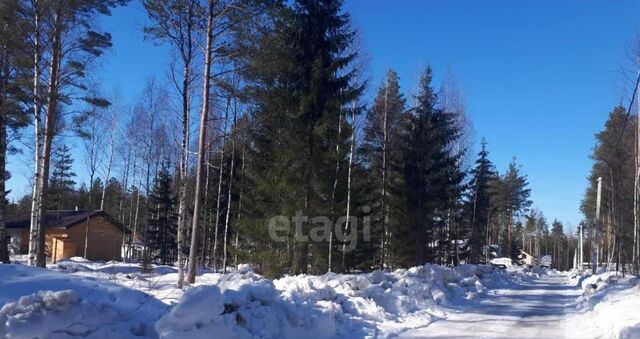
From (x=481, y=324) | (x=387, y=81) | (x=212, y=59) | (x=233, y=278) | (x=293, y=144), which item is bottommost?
(x=481, y=324)

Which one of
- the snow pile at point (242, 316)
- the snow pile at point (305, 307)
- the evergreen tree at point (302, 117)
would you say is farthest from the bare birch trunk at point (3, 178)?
the snow pile at point (242, 316)

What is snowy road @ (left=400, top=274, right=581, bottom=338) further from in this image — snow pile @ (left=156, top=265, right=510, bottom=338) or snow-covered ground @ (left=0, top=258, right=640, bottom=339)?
snow pile @ (left=156, top=265, right=510, bottom=338)

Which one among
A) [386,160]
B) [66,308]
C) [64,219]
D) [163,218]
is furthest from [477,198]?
[66,308]

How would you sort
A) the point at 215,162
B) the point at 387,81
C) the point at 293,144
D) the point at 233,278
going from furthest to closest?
the point at 215,162
the point at 387,81
the point at 293,144
the point at 233,278

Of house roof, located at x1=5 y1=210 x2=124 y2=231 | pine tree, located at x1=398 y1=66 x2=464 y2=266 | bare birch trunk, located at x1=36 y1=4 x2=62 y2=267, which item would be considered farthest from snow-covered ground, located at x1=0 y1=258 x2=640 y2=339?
house roof, located at x1=5 y1=210 x2=124 y2=231

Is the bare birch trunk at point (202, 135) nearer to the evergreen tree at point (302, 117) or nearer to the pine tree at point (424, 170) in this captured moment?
the evergreen tree at point (302, 117)

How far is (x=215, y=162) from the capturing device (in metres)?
33.8

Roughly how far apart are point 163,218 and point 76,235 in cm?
656

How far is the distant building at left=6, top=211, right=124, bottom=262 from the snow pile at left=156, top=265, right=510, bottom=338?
31497 millimetres

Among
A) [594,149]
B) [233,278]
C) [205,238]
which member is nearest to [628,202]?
[594,149]

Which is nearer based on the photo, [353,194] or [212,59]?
[212,59]

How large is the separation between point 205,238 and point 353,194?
23.8m

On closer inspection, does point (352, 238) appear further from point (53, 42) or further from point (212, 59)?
point (53, 42)

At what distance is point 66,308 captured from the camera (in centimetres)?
508
